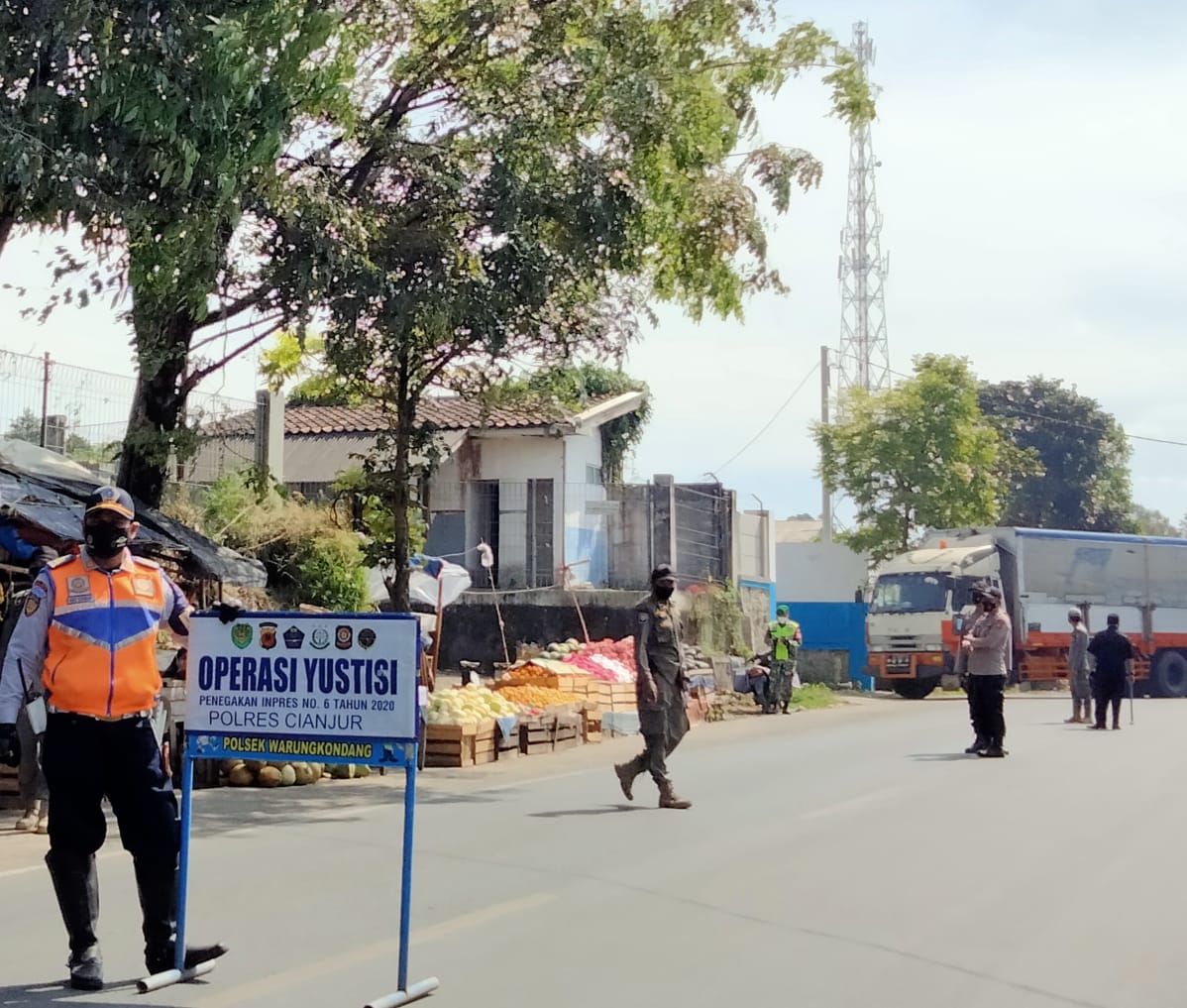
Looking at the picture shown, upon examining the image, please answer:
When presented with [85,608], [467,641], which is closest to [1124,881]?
[85,608]

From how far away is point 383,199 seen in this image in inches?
561

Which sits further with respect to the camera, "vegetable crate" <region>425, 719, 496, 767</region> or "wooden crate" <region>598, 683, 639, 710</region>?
"wooden crate" <region>598, 683, 639, 710</region>

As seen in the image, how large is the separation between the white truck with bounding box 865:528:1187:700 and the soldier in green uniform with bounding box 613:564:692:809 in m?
20.3

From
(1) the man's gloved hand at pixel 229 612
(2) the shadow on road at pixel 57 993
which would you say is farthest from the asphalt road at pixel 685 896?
(1) the man's gloved hand at pixel 229 612

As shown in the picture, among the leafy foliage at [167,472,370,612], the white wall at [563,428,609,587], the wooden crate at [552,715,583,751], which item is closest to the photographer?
the wooden crate at [552,715,583,751]

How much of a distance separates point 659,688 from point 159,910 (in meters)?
6.11

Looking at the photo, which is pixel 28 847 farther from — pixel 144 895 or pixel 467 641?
pixel 467 641

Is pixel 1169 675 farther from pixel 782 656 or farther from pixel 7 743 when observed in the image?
pixel 7 743

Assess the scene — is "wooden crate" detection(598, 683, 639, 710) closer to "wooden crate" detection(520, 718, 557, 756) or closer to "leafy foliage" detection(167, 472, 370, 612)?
"wooden crate" detection(520, 718, 557, 756)

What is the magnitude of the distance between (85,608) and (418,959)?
82.6 inches

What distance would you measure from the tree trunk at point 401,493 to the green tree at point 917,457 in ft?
85.3

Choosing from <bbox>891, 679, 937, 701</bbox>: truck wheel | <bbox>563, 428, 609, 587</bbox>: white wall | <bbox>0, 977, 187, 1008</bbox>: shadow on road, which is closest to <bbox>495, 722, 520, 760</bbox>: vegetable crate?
<bbox>0, 977, 187, 1008</bbox>: shadow on road

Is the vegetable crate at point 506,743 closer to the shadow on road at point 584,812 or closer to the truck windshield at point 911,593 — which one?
the shadow on road at point 584,812

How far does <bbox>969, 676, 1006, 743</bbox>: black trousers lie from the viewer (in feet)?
50.5
